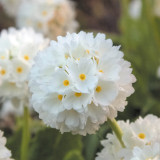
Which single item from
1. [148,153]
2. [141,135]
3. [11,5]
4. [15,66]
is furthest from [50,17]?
[148,153]

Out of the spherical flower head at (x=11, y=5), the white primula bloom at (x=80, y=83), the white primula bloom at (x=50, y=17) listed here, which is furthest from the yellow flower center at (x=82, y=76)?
the spherical flower head at (x=11, y=5)

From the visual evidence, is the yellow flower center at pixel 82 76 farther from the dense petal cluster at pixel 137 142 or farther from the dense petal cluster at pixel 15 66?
the dense petal cluster at pixel 15 66

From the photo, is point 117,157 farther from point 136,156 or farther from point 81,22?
point 81,22

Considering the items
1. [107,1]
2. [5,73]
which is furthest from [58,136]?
[107,1]

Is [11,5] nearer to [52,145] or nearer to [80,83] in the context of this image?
[52,145]

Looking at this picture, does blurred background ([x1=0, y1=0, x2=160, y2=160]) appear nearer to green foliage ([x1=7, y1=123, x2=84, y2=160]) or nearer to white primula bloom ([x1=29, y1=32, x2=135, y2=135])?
green foliage ([x1=7, y1=123, x2=84, y2=160])

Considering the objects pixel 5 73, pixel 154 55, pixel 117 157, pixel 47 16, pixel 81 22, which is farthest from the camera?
pixel 81 22
